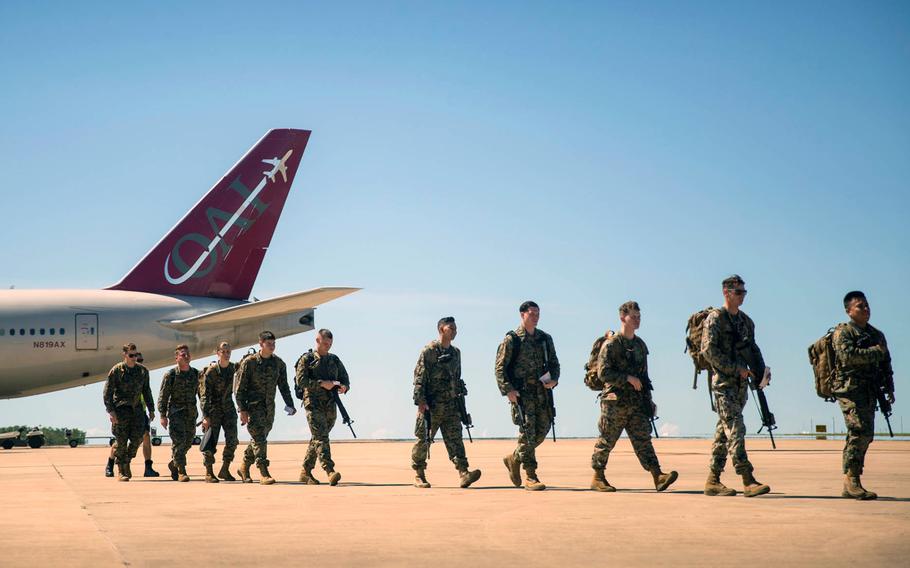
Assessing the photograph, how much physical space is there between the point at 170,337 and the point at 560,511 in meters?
22.5

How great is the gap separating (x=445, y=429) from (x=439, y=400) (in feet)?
1.27

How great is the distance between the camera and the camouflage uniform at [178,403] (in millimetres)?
15688

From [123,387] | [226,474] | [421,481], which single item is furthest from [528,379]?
[123,387]

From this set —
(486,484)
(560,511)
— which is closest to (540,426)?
(486,484)

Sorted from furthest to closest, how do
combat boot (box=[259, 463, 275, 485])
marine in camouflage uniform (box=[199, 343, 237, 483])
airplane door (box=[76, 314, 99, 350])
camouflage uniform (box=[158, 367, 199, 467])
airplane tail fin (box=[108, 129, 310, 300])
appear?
airplane tail fin (box=[108, 129, 310, 300])
airplane door (box=[76, 314, 99, 350])
camouflage uniform (box=[158, 367, 199, 467])
marine in camouflage uniform (box=[199, 343, 237, 483])
combat boot (box=[259, 463, 275, 485])

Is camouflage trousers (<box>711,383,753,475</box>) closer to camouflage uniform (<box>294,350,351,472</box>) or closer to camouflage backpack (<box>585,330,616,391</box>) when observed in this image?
camouflage backpack (<box>585,330,616,391</box>)

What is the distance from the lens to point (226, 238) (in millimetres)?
30844

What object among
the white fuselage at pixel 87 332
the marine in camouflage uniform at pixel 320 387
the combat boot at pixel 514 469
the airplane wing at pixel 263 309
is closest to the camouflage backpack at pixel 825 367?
the combat boot at pixel 514 469

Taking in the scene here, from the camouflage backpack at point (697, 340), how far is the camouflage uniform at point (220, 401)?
7397 millimetres

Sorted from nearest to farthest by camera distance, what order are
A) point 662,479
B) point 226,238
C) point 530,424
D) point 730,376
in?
point 730,376 < point 662,479 < point 530,424 < point 226,238

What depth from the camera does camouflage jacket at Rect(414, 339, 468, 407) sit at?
490 inches

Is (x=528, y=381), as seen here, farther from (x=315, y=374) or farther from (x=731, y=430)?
(x=315, y=374)

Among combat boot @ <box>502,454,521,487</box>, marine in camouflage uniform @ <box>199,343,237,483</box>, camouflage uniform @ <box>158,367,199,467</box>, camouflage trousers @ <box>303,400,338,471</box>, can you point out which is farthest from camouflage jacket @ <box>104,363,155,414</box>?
combat boot @ <box>502,454,521,487</box>

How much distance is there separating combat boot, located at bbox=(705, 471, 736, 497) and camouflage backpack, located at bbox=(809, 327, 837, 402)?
4.34ft
